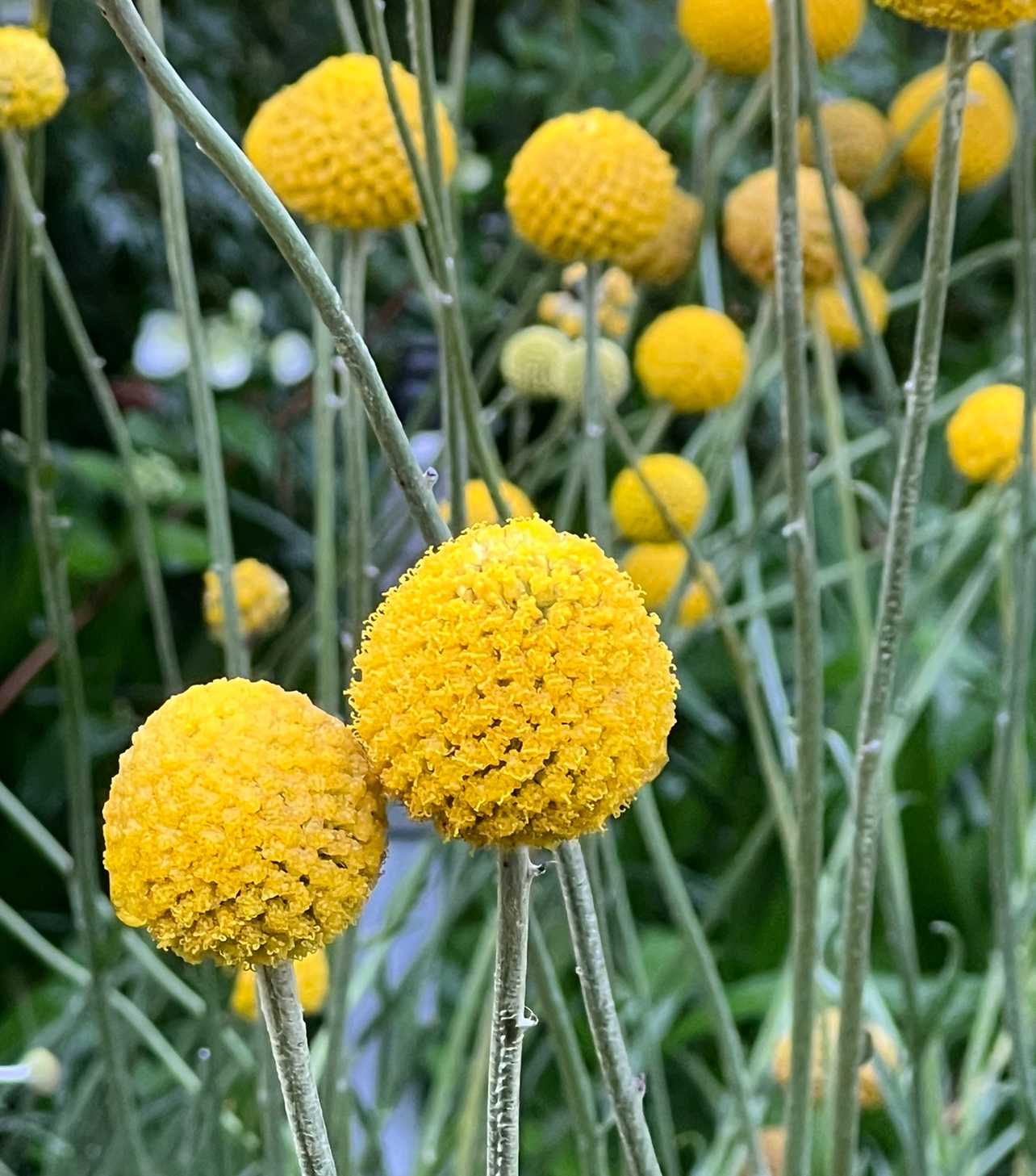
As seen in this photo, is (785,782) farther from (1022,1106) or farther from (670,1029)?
(670,1029)

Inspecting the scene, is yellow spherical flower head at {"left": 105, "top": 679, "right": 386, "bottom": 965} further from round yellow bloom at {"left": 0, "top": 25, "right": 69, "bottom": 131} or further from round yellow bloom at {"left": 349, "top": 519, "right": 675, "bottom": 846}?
round yellow bloom at {"left": 0, "top": 25, "right": 69, "bottom": 131}

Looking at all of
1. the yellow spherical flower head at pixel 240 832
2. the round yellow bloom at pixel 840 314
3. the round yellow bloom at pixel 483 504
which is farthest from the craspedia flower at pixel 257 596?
the yellow spherical flower head at pixel 240 832

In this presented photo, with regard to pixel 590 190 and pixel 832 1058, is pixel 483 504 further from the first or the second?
pixel 832 1058

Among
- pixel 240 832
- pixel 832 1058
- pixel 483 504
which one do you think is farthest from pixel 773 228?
pixel 240 832

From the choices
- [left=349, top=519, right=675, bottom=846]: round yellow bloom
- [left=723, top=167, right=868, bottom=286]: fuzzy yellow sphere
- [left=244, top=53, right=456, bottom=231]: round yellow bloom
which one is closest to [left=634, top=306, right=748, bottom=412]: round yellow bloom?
[left=723, top=167, right=868, bottom=286]: fuzzy yellow sphere

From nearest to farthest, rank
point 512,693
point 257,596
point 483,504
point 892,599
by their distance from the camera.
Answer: point 512,693, point 892,599, point 483,504, point 257,596
